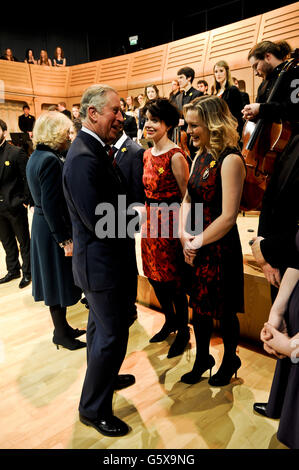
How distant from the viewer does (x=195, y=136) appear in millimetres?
1631

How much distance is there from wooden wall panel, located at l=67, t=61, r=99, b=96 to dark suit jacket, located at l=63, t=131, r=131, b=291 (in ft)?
30.2

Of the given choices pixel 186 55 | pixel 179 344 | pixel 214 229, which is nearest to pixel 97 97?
pixel 214 229

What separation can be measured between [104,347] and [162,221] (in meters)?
0.83

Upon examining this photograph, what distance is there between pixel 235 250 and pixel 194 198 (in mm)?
329

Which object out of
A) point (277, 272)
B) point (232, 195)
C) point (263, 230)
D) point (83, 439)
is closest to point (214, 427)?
point (83, 439)

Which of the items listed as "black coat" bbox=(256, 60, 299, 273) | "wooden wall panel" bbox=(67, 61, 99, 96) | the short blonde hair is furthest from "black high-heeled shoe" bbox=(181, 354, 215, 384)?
"wooden wall panel" bbox=(67, 61, 99, 96)

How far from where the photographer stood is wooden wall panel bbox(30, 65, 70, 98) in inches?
387

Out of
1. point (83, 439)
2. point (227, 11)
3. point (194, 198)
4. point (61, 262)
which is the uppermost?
point (227, 11)

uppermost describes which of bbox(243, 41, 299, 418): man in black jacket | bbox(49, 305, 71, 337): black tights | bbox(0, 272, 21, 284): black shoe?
bbox(243, 41, 299, 418): man in black jacket

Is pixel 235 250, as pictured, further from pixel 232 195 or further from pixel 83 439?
pixel 83 439

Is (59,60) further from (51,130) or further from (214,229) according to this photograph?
(214,229)

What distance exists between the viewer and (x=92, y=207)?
131 centimetres

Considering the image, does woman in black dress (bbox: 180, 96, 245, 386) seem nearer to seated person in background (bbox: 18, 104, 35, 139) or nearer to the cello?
the cello

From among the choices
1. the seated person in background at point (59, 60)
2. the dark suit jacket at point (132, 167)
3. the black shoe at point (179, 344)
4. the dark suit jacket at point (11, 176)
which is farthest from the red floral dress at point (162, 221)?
the seated person in background at point (59, 60)
